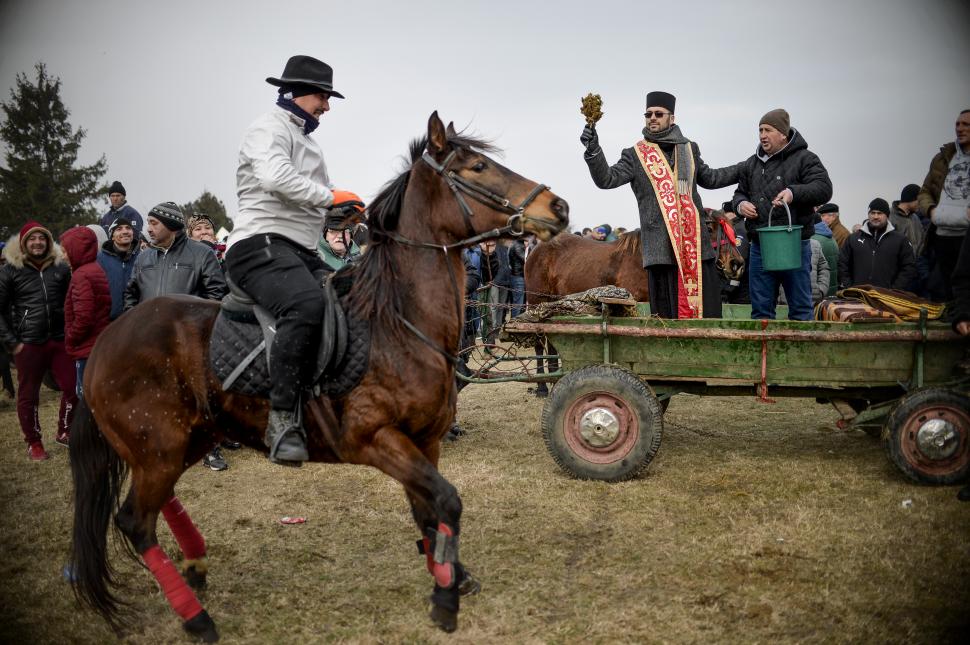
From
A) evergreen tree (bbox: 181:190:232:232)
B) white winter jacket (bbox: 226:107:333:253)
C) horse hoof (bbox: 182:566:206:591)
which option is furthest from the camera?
evergreen tree (bbox: 181:190:232:232)

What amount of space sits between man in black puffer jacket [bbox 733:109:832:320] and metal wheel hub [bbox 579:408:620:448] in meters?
2.21

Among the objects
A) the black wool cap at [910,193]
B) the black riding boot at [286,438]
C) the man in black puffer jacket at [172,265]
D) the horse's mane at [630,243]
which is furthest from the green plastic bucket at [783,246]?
the black wool cap at [910,193]

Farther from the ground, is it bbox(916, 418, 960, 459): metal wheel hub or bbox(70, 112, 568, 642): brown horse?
bbox(70, 112, 568, 642): brown horse

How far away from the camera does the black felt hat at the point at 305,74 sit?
12.3 ft

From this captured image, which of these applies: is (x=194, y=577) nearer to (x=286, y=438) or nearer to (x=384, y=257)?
(x=286, y=438)

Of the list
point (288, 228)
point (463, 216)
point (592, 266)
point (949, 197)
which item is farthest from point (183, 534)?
point (592, 266)

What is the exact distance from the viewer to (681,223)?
6.48 metres

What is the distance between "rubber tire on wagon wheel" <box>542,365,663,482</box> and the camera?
5.47 m

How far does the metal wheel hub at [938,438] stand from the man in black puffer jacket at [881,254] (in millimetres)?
4429

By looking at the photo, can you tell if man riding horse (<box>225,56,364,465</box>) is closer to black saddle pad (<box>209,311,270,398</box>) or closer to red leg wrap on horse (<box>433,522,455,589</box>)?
black saddle pad (<box>209,311,270,398</box>)

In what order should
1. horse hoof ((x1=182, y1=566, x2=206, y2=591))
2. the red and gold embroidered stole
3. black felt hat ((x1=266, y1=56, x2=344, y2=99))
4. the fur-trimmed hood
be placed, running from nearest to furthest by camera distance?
black felt hat ((x1=266, y1=56, x2=344, y2=99)) → horse hoof ((x1=182, y1=566, x2=206, y2=591)) → the red and gold embroidered stole → the fur-trimmed hood

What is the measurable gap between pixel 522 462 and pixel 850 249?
599 centimetres

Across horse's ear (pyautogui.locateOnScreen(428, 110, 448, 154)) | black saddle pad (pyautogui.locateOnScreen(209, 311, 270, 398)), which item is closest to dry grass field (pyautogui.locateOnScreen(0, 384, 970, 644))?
black saddle pad (pyautogui.locateOnScreen(209, 311, 270, 398))

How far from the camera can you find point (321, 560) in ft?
14.3
